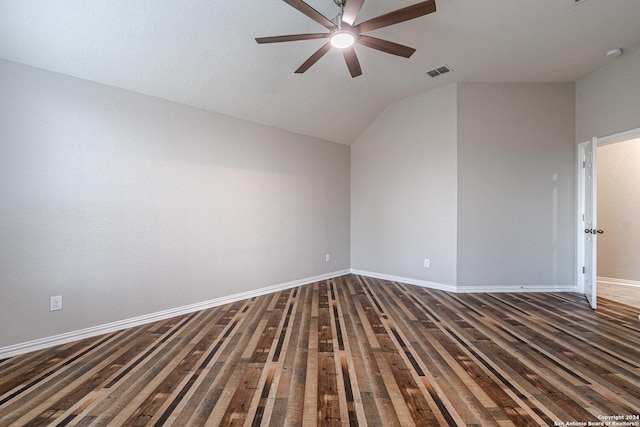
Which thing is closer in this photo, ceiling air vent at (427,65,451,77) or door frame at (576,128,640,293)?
ceiling air vent at (427,65,451,77)

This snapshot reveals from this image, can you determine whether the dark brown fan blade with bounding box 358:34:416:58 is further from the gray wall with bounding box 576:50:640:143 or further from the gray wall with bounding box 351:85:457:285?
the gray wall with bounding box 576:50:640:143

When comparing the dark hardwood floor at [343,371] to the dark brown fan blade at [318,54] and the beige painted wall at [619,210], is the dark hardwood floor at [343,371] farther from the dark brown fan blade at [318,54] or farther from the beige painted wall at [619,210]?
the dark brown fan blade at [318,54]

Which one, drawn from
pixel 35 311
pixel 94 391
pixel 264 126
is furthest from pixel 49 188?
pixel 264 126

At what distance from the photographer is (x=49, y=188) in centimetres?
255


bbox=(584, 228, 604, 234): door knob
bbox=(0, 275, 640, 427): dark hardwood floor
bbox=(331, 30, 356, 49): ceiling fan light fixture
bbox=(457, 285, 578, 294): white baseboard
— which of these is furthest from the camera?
bbox=(457, 285, 578, 294): white baseboard

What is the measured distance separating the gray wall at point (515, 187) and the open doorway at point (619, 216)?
106 cm

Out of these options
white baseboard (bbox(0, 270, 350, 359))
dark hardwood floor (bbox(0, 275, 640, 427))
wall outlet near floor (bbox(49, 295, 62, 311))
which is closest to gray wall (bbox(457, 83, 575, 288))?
dark hardwood floor (bbox(0, 275, 640, 427))

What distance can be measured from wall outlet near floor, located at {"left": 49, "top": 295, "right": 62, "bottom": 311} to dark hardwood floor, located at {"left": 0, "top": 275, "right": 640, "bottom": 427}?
13.9 inches

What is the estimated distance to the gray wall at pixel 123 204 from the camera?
96.1 inches

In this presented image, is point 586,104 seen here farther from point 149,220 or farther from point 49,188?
point 49,188

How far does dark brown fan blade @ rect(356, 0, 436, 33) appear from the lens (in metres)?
1.90

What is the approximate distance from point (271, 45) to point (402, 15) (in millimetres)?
1459

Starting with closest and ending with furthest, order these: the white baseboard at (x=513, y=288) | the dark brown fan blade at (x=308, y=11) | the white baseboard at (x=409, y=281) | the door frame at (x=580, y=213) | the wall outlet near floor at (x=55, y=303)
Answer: the dark brown fan blade at (x=308, y=11) → the wall outlet near floor at (x=55, y=303) → the door frame at (x=580, y=213) → the white baseboard at (x=513, y=288) → the white baseboard at (x=409, y=281)

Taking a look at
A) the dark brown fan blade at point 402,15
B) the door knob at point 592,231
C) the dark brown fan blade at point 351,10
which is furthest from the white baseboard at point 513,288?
the dark brown fan blade at point 351,10
